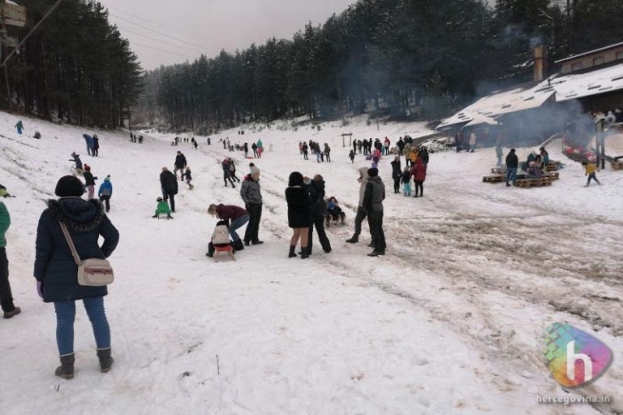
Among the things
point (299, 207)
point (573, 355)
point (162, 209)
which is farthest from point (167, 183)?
point (573, 355)

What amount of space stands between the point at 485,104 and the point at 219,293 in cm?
3313

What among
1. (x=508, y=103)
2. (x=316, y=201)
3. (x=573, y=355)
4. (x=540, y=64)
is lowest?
(x=573, y=355)

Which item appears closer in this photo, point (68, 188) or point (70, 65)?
point (68, 188)

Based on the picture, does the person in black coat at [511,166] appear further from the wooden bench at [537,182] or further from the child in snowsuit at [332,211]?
the child in snowsuit at [332,211]

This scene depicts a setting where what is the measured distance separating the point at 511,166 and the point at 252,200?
12.3 m

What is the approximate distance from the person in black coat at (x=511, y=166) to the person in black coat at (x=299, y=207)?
1184 cm

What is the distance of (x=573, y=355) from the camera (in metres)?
4.06

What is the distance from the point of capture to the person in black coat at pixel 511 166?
16.4m

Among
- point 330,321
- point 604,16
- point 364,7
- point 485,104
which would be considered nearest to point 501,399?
point 330,321

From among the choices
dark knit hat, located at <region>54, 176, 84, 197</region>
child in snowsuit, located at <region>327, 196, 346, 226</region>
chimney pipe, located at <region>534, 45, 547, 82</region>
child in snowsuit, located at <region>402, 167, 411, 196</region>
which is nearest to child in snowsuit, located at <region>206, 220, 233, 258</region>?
child in snowsuit, located at <region>327, 196, 346, 226</region>

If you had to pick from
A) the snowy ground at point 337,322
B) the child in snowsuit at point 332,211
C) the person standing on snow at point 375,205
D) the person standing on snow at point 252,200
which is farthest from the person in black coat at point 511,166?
the person standing on snow at point 252,200

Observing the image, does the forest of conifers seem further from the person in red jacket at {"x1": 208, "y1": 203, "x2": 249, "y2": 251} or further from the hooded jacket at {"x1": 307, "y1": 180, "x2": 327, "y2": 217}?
the hooded jacket at {"x1": 307, "y1": 180, "x2": 327, "y2": 217}

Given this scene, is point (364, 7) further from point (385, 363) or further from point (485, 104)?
point (385, 363)

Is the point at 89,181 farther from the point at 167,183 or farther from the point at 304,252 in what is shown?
the point at 304,252
